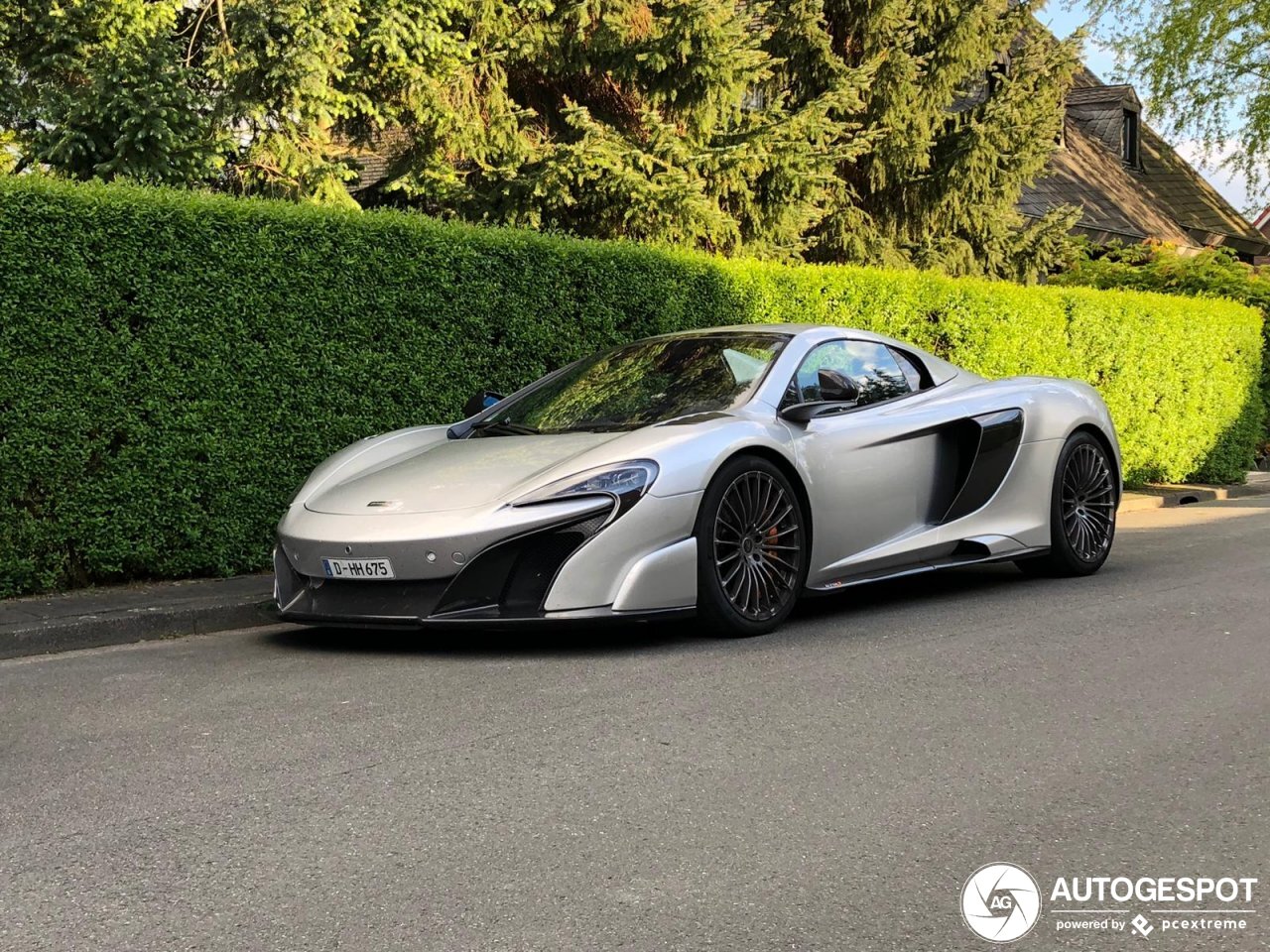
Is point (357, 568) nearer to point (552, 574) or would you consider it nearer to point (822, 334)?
point (552, 574)

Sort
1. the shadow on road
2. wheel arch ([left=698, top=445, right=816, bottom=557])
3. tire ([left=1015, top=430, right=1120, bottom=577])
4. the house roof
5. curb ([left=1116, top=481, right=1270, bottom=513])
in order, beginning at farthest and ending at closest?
the house roof → curb ([left=1116, top=481, right=1270, bottom=513]) → tire ([left=1015, top=430, right=1120, bottom=577]) → wheel arch ([left=698, top=445, right=816, bottom=557]) → the shadow on road

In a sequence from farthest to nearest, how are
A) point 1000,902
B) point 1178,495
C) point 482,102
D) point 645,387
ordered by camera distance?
point 1178,495
point 482,102
point 645,387
point 1000,902

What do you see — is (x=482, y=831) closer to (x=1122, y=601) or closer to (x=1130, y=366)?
(x=1122, y=601)

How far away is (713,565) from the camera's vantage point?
19.2 feet

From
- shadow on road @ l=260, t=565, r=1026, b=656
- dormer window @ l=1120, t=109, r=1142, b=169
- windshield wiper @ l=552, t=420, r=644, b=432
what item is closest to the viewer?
shadow on road @ l=260, t=565, r=1026, b=656

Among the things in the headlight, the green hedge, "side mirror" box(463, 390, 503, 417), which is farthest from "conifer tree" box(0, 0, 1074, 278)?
the headlight

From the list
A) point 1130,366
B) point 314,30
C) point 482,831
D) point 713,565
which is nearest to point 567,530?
point 713,565

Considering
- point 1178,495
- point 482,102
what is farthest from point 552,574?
point 1178,495

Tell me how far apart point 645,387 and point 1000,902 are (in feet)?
13.5

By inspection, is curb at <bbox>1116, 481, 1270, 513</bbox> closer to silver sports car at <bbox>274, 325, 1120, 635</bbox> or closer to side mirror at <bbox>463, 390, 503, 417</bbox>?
silver sports car at <bbox>274, 325, 1120, 635</bbox>

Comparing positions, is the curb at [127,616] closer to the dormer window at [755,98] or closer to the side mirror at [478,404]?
the side mirror at [478,404]

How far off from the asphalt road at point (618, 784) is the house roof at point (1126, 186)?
876 inches

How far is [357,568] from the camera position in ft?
18.7

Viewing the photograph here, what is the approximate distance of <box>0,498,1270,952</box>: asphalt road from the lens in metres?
2.89
